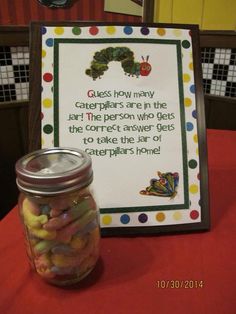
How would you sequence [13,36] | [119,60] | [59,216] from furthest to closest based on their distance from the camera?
[13,36] < [119,60] < [59,216]

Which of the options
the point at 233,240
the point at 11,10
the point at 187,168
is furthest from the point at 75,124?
the point at 11,10

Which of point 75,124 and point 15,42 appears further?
point 15,42

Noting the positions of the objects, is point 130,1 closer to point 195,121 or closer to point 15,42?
point 15,42

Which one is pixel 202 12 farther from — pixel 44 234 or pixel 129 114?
pixel 44 234

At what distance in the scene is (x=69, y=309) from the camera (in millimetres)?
465

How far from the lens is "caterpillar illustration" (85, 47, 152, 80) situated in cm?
65

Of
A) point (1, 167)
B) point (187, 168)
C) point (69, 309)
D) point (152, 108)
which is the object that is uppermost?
point (152, 108)

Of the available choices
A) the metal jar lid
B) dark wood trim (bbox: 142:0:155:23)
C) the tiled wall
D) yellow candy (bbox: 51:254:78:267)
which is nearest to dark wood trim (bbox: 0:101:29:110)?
the tiled wall

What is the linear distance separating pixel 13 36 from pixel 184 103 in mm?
1169

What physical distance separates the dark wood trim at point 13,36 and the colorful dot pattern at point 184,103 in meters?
1.00

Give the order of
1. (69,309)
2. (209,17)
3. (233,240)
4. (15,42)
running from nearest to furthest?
(69,309) → (233,240) → (15,42) → (209,17)

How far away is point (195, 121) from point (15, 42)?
1.19m

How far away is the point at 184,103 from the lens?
672 millimetres
